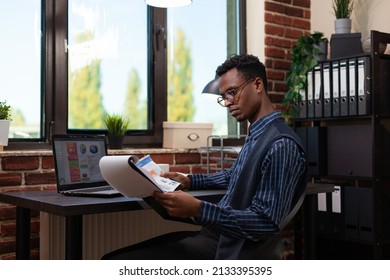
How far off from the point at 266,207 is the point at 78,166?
42.0 inches

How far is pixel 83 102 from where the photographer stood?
312 cm

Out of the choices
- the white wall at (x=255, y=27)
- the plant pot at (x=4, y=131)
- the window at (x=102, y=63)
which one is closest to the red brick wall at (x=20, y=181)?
the plant pot at (x=4, y=131)

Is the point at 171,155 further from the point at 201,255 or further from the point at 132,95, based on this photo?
the point at 201,255

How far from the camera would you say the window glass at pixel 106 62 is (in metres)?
3.09

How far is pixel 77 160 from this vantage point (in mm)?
2402

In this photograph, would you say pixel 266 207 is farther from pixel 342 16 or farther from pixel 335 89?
pixel 342 16

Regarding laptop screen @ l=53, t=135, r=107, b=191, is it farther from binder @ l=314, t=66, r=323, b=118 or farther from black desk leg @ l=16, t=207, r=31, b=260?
binder @ l=314, t=66, r=323, b=118

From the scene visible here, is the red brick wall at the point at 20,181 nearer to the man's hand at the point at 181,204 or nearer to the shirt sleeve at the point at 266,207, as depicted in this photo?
the man's hand at the point at 181,204

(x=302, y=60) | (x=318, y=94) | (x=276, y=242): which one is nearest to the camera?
(x=276, y=242)

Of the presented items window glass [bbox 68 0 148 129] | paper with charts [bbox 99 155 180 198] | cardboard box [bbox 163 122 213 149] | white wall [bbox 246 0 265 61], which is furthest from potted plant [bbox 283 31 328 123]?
paper with charts [bbox 99 155 180 198]

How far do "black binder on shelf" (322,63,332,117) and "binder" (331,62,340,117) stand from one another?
25 mm

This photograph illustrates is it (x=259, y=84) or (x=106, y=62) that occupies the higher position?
(x=106, y=62)

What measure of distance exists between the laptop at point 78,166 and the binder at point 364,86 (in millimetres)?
1498

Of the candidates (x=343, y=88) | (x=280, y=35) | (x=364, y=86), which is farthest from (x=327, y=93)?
(x=280, y=35)
